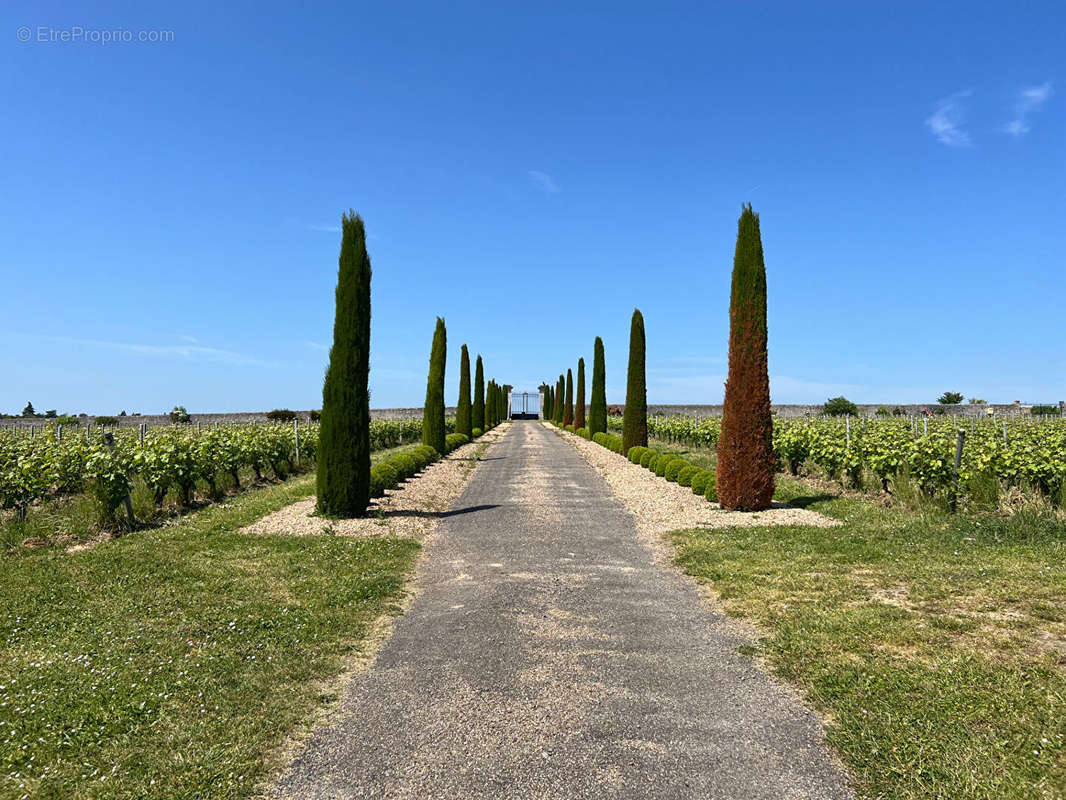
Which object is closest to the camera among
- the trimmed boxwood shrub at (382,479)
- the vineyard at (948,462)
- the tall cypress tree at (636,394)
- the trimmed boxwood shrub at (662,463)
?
the vineyard at (948,462)

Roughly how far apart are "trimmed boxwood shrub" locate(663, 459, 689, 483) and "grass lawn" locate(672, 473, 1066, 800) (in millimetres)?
6338

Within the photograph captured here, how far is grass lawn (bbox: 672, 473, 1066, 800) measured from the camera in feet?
10.8

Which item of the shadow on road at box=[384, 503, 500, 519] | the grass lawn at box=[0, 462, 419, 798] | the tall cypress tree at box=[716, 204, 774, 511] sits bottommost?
the grass lawn at box=[0, 462, 419, 798]

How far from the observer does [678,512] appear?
452 inches

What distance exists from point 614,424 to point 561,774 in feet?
130

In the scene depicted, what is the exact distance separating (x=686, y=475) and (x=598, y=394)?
18221 millimetres

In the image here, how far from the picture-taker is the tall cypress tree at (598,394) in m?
32.1

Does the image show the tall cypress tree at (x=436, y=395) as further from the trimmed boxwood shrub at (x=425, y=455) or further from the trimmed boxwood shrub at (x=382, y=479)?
the trimmed boxwood shrub at (x=382, y=479)

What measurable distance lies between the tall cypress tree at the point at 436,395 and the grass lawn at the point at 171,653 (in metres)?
14.8

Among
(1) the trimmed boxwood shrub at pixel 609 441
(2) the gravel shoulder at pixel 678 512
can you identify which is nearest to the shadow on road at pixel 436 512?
(2) the gravel shoulder at pixel 678 512

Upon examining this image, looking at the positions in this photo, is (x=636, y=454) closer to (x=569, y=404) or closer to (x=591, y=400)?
(x=591, y=400)

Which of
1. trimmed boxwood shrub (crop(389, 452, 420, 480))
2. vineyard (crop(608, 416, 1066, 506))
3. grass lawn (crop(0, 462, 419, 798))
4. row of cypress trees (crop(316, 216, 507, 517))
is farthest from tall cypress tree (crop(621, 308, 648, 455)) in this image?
grass lawn (crop(0, 462, 419, 798))

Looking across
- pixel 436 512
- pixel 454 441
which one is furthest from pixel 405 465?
pixel 454 441

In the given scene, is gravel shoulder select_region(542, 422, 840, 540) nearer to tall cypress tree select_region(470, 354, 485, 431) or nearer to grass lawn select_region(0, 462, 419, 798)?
grass lawn select_region(0, 462, 419, 798)
